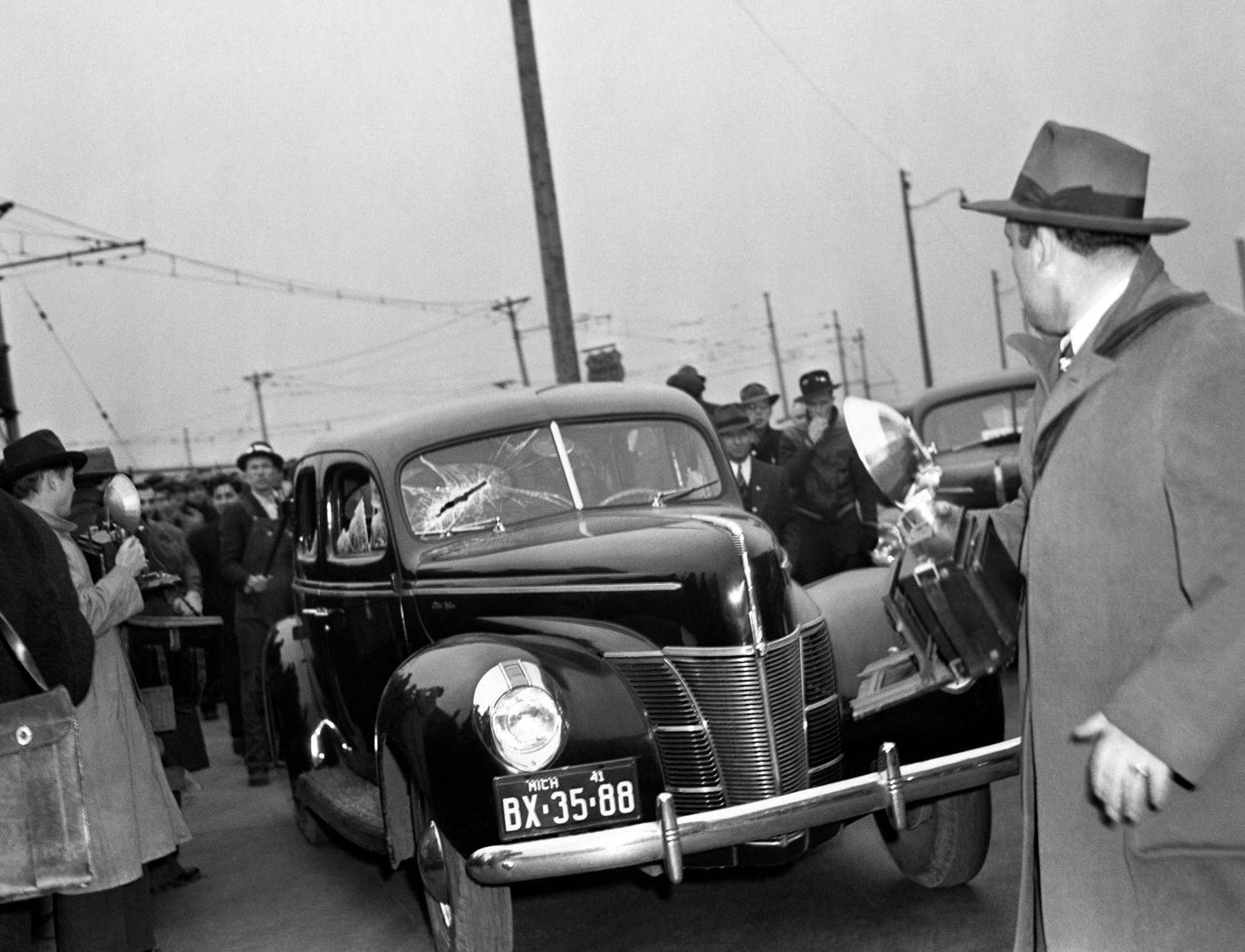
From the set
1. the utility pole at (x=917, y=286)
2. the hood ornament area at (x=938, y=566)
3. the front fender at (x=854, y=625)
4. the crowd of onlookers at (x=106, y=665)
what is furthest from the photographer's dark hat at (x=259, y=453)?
the utility pole at (x=917, y=286)

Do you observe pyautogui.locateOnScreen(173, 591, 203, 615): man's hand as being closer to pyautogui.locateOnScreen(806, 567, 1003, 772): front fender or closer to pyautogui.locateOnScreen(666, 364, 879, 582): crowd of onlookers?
pyautogui.locateOnScreen(666, 364, 879, 582): crowd of onlookers

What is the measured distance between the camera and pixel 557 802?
4.84 meters

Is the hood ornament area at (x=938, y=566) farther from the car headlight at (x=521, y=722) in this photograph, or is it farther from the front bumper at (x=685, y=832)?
the car headlight at (x=521, y=722)

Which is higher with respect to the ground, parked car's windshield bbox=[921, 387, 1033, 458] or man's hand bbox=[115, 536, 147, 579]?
man's hand bbox=[115, 536, 147, 579]

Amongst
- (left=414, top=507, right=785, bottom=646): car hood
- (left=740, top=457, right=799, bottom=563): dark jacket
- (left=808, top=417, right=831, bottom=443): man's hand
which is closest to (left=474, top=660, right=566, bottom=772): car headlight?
(left=414, top=507, right=785, bottom=646): car hood

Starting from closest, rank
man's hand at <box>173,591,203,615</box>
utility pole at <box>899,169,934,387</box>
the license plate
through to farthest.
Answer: the license plate
man's hand at <box>173,591,203,615</box>
utility pole at <box>899,169,934,387</box>

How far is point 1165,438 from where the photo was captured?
8.80 feet

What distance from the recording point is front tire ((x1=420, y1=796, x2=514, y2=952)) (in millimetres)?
5098

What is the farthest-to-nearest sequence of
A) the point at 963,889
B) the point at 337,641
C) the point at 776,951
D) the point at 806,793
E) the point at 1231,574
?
the point at 337,641 → the point at 963,889 → the point at 776,951 → the point at 806,793 → the point at 1231,574

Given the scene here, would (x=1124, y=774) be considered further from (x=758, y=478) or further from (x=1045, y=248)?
(x=758, y=478)

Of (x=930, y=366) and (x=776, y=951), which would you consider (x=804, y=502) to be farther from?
(x=930, y=366)

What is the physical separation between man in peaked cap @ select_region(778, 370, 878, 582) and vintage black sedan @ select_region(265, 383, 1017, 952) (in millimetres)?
3576

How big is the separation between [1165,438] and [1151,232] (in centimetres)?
43

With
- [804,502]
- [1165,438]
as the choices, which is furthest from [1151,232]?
[804,502]
